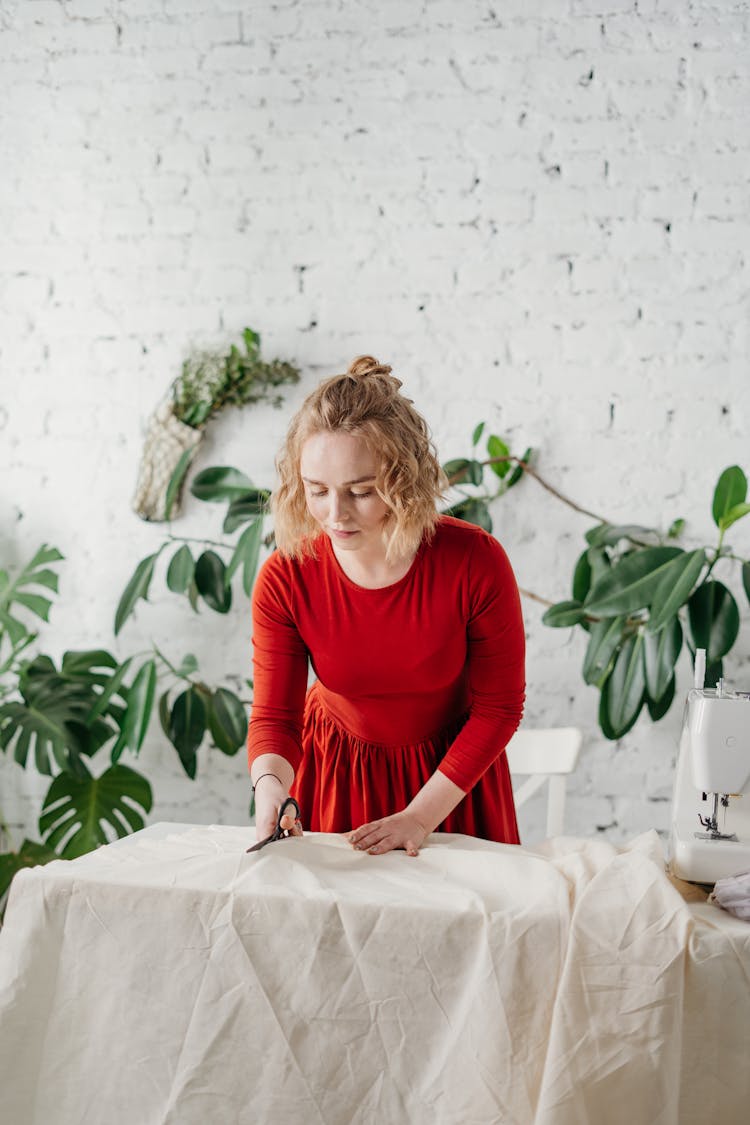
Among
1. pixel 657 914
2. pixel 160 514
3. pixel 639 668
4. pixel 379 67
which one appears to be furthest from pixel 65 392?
pixel 657 914

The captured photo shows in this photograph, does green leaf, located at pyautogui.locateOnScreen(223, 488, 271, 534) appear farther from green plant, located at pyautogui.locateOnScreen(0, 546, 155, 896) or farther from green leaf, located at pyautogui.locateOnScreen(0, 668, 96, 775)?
green leaf, located at pyautogui.locateOnScreen(0, 668, 96, 775)

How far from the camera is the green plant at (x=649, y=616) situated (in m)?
2.51

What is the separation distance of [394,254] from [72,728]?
5.46ft

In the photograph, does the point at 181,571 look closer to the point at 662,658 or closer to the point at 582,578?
the point at 582,578

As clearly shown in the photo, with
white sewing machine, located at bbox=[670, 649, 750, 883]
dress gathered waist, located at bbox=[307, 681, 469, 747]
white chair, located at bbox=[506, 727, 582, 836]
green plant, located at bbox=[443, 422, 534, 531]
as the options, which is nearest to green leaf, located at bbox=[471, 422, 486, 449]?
green plant, located at bbox=[443, 422, 534, 531]

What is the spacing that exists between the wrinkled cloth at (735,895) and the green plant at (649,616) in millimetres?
1119

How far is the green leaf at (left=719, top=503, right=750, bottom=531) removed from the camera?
2.56 metres

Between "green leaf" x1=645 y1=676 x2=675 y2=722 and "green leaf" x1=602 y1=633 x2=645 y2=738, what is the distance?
0.03m

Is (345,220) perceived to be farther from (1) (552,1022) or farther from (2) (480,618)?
(1) (552,1022)

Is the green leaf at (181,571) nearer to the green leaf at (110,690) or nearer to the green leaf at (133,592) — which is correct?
the green leaf at (133,592)

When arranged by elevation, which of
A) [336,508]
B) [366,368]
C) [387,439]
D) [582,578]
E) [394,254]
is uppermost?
[394,254]

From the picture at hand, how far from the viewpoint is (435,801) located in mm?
1601

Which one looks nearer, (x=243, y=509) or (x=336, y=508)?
(x=336, y=508)

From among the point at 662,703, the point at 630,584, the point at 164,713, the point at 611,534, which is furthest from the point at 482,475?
the point at 164,713
